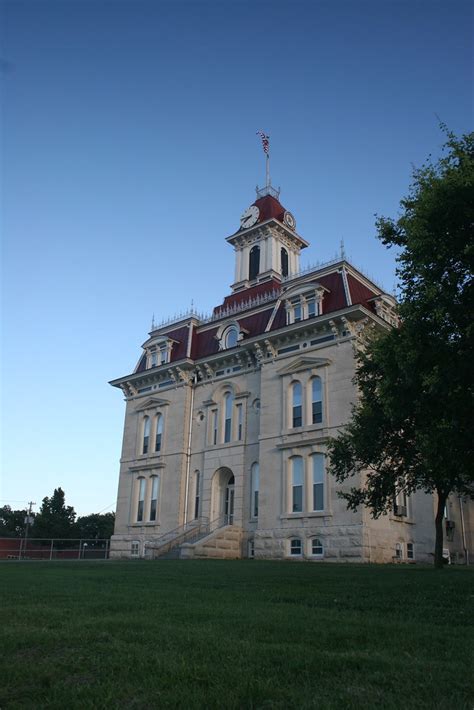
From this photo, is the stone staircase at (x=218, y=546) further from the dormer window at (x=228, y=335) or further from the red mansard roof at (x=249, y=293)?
the red mansard roof at (x=249, y=293)

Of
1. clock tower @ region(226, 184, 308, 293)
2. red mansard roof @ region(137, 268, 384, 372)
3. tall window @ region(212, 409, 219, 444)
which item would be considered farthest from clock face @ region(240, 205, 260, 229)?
tall window @ region(212, 409, 219, 444)

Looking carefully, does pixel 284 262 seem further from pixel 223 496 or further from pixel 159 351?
pixel 223 496

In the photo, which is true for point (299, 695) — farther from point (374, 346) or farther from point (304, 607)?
point (374, 346)

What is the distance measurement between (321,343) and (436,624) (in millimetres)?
25668

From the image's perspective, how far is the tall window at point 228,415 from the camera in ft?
125

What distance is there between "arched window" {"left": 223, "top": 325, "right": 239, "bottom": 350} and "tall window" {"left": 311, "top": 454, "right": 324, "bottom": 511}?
10.4 metres

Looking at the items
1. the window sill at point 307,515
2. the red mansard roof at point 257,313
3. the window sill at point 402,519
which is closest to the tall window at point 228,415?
the red mansard roof at point 257,313

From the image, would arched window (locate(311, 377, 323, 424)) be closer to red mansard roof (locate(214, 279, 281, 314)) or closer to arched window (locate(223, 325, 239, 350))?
arched window (locate(223, 325, 239, 350))

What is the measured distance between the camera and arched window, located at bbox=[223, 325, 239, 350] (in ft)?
130

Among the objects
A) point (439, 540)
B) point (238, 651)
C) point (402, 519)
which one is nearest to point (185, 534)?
point (402, 519)

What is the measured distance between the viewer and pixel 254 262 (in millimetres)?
47156

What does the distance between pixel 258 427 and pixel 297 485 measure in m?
4.89

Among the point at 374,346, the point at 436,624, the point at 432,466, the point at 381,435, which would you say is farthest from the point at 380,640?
the point at 381,435

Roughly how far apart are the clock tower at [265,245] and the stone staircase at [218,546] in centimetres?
1871
